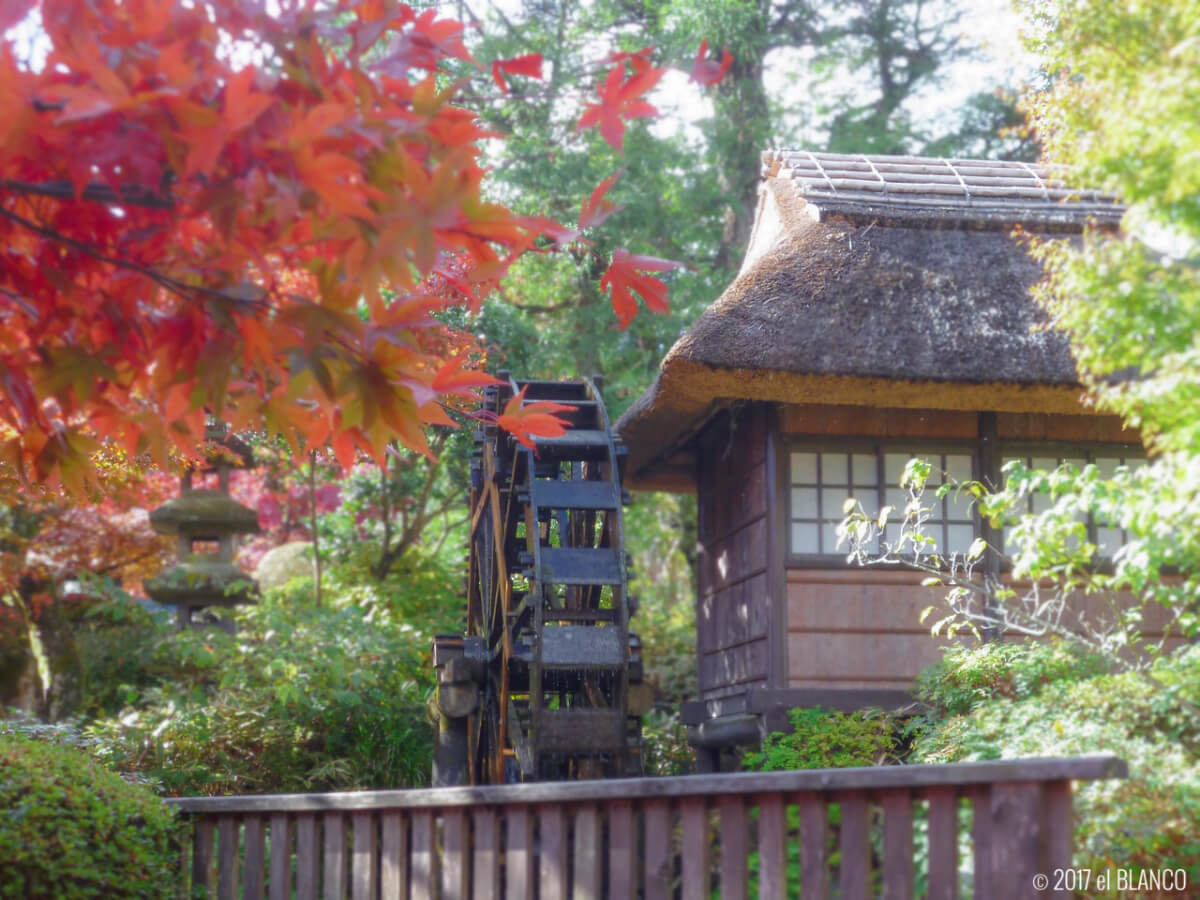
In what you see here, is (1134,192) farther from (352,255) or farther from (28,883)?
(28,883)

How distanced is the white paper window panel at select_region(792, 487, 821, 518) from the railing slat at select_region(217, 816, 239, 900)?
172 inches

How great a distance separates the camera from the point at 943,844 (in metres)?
3.61

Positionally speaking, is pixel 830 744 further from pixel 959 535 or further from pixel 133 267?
pixel 133 267

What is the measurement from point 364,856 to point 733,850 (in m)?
1.52

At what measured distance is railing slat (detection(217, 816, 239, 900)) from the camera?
4.98 m

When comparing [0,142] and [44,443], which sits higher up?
[0,142]

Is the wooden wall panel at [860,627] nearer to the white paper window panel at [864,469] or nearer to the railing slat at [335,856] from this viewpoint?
the white paper window panel at [864,469]

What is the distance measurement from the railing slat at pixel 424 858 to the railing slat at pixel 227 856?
2.98 feet

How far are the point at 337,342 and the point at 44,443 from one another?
1.22 m

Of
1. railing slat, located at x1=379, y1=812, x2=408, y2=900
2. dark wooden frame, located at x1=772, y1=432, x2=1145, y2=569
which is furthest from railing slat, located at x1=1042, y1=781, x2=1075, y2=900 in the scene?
dark wooden frame, located at x1=772, y1=432, x2=1145, y2=569

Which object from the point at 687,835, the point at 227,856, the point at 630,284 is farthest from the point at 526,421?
the point at 227,856

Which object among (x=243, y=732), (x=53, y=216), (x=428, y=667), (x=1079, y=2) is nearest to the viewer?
(x=53, y=216)

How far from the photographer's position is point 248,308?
3152 mm

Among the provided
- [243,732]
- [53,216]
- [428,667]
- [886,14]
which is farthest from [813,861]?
[886,14]
